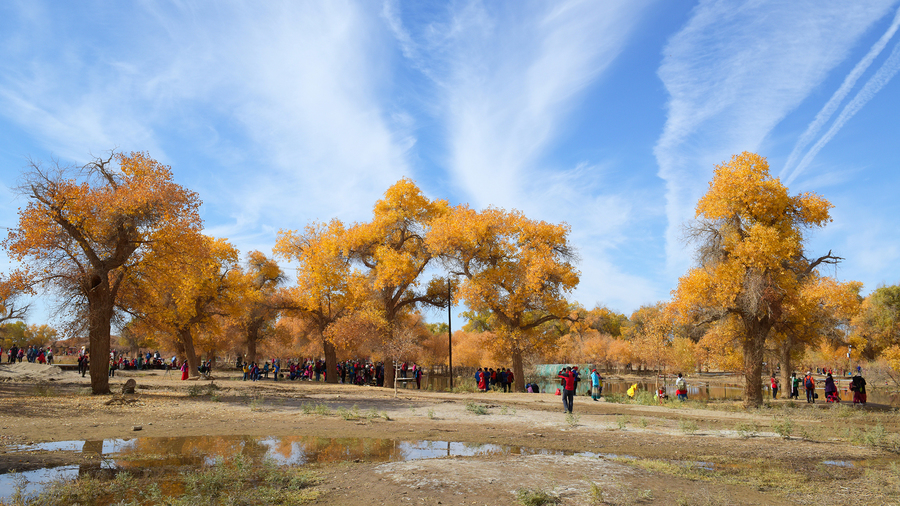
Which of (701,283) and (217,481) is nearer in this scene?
(217,481)

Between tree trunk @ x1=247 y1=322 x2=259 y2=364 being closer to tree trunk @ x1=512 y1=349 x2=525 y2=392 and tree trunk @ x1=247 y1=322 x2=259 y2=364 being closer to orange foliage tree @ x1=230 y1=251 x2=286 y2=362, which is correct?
orange foliage tree @ x1=230 y1=251 x2=286 y2=362

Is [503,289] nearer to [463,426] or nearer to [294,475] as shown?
[463,426]

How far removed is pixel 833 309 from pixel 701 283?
40.6ft

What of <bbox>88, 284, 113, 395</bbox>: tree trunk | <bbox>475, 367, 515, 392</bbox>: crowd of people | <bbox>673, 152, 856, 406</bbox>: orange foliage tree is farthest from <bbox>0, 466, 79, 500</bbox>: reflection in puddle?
<bbox>475, 367, 515, 392</bbox>: crowd of people

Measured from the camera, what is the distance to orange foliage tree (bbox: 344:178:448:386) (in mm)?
33781

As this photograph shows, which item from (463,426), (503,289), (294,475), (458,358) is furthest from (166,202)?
(458,358)

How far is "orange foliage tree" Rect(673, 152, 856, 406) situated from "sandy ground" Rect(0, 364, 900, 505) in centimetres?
402

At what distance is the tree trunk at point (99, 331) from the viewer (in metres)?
19.9

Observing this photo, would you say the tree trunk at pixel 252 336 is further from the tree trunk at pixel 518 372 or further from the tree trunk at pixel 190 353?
the tree trunk at pixel 518 372

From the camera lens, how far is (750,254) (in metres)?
21.1

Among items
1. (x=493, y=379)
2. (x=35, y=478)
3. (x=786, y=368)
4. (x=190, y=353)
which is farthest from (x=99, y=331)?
(x=786, y=368)

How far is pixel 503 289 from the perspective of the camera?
31.3 meters

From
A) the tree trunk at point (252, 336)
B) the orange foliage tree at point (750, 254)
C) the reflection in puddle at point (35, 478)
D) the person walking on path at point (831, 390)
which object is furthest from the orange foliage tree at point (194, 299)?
the person walking on path at point (831, 390)

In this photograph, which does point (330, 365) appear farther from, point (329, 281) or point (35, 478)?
point (35, 478)
